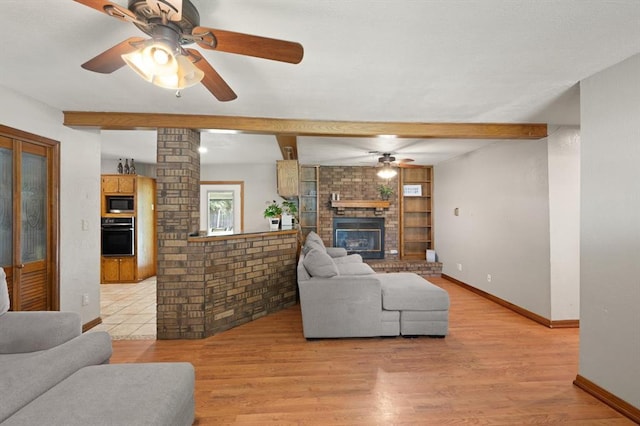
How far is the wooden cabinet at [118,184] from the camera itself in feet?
17.6

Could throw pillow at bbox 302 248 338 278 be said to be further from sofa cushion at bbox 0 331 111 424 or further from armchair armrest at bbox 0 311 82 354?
armchair armrest at bbox 0 311 82 354

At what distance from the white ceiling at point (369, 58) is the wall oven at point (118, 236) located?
2.89 meters

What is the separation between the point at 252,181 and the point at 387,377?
5043 mm

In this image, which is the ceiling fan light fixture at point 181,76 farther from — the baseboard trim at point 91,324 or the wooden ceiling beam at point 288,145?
the baseboard trim at point 91,324

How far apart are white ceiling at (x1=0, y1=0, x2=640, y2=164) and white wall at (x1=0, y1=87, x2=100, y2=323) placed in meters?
0.27

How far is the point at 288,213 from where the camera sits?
5.76 meters

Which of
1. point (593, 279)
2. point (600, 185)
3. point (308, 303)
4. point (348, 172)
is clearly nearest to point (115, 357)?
point (308, 303)

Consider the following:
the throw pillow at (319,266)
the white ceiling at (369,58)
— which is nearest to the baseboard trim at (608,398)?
the throw pillow at (319,266)

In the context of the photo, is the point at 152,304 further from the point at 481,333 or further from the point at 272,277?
the point at 481,333

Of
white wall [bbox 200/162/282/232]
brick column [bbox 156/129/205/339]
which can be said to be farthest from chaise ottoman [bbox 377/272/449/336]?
white wall [bbox 200/162/282/232]

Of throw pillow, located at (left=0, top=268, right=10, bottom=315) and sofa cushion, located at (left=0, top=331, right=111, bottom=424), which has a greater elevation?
throw pillow, located at (left=0, top=268, right=10, bottom=315)

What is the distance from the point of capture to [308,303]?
3076 mm

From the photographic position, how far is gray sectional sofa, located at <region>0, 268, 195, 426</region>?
1.22m

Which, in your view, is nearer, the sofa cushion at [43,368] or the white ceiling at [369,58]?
the sofa cushion at [43,368]
